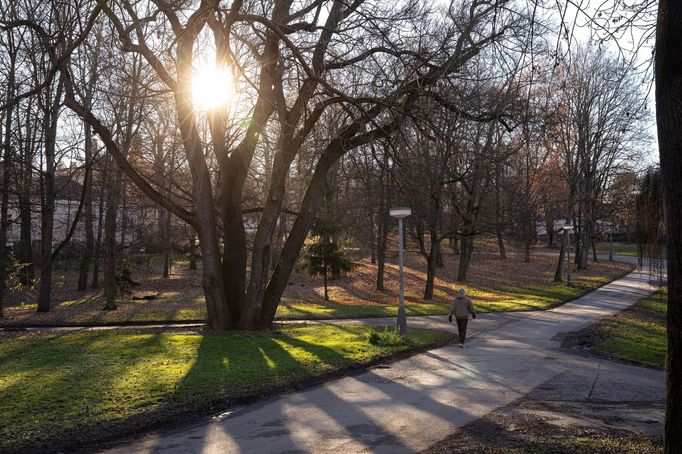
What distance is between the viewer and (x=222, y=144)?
15.5 m

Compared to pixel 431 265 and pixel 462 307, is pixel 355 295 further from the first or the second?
pixel 462 307

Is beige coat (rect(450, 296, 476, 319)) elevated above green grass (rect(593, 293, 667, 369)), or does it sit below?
above

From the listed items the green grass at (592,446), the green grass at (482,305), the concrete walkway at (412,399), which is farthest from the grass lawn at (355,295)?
the green grass at (592,446)

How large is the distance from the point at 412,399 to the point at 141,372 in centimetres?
482

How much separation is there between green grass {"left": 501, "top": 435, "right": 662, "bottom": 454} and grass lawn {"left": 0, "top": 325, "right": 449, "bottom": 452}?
15.4 feet

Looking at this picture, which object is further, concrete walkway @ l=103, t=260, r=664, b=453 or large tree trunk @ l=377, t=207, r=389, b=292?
large tree trunk @ l=377, t=207, r=389, b=292

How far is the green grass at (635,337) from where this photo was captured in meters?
14.1

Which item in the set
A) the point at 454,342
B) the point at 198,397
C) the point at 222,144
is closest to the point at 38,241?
the point at 222,144

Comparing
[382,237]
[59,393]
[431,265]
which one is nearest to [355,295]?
[382,237]

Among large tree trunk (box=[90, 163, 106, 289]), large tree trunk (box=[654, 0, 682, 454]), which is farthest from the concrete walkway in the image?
large tree trunk (box=[90, 163, 106, 289])

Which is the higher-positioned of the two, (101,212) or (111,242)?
(101,212)

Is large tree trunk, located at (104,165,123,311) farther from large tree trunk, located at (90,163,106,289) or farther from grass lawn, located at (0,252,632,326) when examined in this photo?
grass lawn, located at (0,252,632,326)

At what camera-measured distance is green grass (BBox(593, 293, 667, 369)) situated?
46.2 ft

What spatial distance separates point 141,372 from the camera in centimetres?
1066
